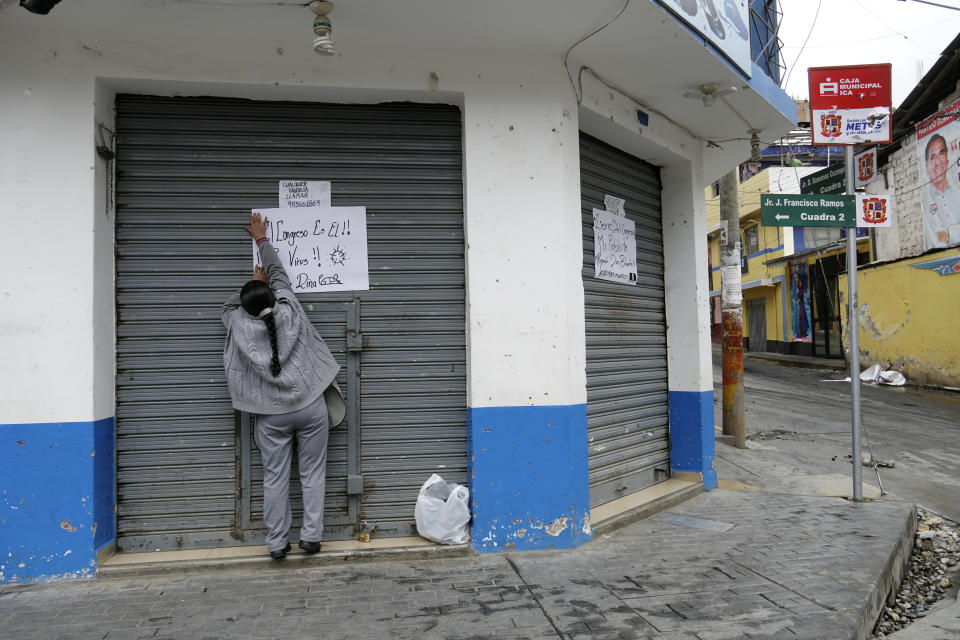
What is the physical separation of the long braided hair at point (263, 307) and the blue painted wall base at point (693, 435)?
397cm

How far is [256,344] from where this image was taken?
3.92m

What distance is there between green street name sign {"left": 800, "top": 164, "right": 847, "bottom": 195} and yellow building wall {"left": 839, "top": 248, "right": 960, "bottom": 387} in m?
10.8

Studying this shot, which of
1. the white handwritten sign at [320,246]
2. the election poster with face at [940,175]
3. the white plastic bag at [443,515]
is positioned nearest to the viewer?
the white plastic bag at [443,515]

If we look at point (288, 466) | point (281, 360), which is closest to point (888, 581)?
point (288, 466)

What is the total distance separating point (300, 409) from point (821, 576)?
3.35 meters

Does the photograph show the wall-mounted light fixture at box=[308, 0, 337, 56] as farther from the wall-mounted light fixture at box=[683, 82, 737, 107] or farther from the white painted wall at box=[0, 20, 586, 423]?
the wall-mounted light fixture at box=[683, 82, 737, 107]

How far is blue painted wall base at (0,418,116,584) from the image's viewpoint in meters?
3.78

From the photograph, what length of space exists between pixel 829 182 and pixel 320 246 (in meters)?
4.78

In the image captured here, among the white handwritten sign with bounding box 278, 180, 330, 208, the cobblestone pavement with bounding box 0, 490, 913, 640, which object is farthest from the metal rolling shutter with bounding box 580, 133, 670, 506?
the white handwritten sign with bounding box 278, 180, 330, 208

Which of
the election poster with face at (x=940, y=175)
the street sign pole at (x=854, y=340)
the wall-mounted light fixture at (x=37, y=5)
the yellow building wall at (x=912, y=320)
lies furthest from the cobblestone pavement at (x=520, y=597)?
the election poster with face at (x=940, y=175)

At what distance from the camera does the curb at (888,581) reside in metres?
3.27

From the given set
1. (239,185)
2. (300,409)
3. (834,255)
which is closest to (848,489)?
(300,409)

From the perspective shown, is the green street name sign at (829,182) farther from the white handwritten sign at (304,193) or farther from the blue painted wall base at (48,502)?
the blue painted wall base at (48,502)

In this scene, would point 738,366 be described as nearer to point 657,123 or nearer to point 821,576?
point 657,123
